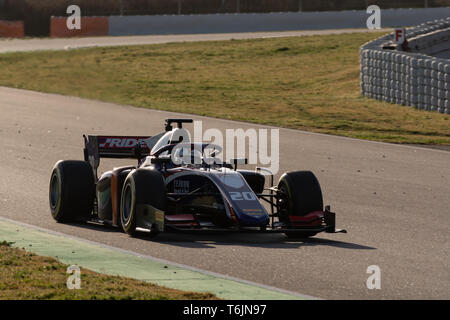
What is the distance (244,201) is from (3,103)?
17.5m

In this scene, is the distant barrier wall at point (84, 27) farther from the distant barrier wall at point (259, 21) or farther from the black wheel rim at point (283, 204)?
the black wheel rim at point (283, 204)

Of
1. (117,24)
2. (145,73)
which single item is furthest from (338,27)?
(145,73)

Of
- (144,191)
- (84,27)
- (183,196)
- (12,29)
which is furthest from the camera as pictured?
(84,27)

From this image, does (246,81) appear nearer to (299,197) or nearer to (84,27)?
(84,27)

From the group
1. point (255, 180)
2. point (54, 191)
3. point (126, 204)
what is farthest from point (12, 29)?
point (126, 204)

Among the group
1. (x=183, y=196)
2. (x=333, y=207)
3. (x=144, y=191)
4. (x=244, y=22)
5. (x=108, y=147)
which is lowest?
(x=333, y=207)

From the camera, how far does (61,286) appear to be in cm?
826

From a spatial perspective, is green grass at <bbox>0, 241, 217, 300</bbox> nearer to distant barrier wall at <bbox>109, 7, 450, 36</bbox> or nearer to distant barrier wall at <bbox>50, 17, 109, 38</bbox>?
distant barrier wall at <bbox>50, 17, 109, 38</bbox>

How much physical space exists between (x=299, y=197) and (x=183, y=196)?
131 cm

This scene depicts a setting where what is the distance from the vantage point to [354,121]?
80.0 feet

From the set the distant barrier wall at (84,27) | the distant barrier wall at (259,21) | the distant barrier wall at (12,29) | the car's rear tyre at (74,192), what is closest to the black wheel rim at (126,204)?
the car's rear tyre at (74,192)

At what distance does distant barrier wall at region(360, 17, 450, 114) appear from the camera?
80.0 ft

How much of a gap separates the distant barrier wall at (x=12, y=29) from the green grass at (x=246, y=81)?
7282 mm
